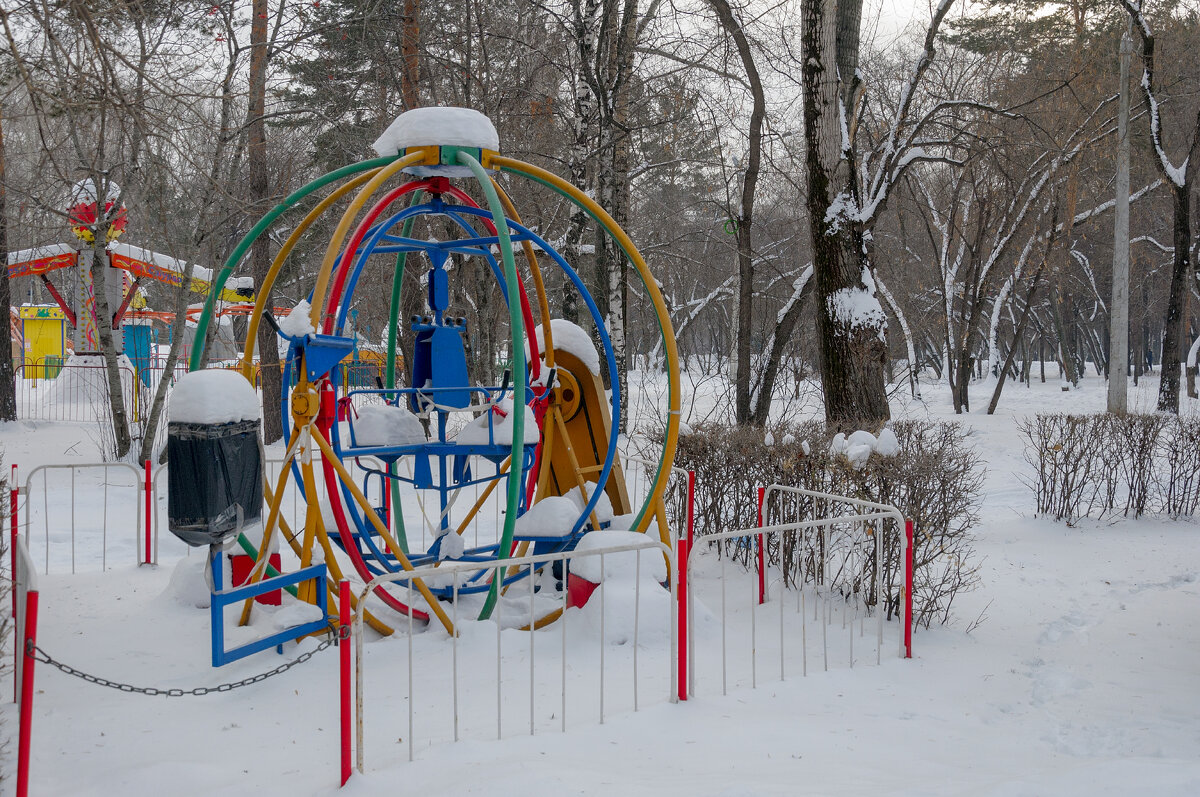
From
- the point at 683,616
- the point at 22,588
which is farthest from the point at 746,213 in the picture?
the point at 22,588

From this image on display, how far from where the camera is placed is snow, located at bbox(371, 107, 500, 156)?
5.30 metres

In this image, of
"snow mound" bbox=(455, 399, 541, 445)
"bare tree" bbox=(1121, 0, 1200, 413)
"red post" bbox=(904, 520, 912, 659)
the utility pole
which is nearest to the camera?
"red post" bbox=(904, 520, 912, 659)

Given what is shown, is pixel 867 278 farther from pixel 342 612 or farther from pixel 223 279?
pixel 342 612

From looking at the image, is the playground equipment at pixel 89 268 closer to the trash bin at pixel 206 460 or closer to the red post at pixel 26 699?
the trash bin at pixel 206 460

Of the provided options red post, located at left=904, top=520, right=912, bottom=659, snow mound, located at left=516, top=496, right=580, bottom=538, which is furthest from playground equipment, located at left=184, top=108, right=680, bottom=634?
red post, located at left=904, top=520, right=912, bottom=659

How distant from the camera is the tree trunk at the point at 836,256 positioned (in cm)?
834

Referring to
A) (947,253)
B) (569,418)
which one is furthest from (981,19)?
(569,418)

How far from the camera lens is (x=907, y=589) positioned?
200 inches

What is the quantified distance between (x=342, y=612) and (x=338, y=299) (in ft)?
7.24

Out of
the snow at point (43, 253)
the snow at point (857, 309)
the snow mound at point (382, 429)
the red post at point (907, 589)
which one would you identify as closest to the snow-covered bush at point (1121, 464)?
the snow at point (857, 309)

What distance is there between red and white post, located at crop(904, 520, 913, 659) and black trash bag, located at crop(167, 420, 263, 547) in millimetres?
3557

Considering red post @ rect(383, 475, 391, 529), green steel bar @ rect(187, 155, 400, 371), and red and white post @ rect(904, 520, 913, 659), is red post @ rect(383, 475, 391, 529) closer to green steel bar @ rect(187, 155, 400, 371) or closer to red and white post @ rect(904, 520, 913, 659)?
green steel bar @ rect(187, 155, 400, 371)

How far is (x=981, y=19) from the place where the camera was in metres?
23.1

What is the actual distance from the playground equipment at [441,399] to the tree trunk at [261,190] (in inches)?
204
